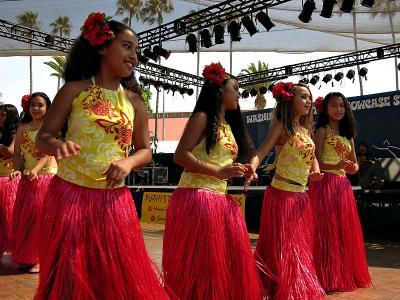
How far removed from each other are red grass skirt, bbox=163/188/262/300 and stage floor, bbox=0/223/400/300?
1.12 meters

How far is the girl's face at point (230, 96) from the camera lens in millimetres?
2889

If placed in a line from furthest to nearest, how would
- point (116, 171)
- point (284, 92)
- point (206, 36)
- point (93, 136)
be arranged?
point (206, 36) < point (284, 92) < point (93, 136) < point (116, 171)

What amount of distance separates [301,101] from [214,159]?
3.37ft

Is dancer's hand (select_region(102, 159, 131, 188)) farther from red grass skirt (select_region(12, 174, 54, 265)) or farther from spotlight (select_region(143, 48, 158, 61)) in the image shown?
spotlight (select_region(143, 48, 158, 61))

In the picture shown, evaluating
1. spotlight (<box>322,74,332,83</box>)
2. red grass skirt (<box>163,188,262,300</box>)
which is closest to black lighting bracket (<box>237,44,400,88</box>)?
spotlight (<box>322,74,332,83</box>)

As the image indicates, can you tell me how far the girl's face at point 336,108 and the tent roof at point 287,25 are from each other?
8.88 m

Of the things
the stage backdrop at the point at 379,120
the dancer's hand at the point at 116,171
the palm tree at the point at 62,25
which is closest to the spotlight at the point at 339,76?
the stage backdrop at the point at 379,120

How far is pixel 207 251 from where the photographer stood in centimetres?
265

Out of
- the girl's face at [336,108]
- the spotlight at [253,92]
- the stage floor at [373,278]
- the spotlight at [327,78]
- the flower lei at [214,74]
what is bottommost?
the stage floor at [373,278]

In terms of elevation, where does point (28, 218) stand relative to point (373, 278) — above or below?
above

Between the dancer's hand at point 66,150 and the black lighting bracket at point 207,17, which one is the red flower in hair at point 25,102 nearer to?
the dancer's hand at point 66,150

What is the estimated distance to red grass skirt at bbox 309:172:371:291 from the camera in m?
3.63

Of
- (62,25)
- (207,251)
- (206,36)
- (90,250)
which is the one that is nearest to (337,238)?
(207,251)

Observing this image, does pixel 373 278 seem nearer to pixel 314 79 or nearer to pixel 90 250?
pixel 90 250
